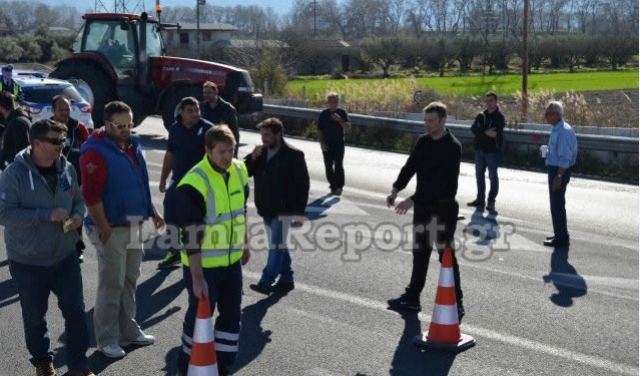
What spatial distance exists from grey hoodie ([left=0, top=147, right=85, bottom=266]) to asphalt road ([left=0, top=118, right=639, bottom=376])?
3.53 ft

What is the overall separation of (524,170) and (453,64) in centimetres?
6390

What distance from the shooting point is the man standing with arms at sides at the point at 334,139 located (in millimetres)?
15172

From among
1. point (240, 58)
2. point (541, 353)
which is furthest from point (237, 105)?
point (240, 58)

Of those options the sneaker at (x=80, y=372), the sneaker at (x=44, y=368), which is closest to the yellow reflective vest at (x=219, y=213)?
the sneaker at (x=80, y=372)

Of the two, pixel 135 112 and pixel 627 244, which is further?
pixel 135 112

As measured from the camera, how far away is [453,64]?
8100 cm

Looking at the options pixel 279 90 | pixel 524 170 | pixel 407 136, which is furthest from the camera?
pixel 279 90

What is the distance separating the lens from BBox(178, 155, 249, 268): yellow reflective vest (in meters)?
6.29

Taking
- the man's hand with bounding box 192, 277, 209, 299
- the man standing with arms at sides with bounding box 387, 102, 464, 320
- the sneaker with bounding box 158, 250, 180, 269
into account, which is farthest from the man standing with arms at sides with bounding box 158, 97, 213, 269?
the man's hand with bounding box 192, 277, 209, 299

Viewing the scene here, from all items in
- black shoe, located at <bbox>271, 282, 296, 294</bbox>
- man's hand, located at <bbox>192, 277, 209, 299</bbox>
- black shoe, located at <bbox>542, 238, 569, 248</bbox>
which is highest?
man's hand, located at <bbox>192, 277, 209, 299</bbox>

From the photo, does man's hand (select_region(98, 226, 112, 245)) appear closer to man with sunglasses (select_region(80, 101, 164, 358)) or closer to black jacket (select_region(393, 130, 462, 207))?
man with sunglasses (select_region(80, 101, 164, 358))

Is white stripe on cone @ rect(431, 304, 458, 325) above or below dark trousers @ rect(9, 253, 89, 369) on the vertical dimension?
below

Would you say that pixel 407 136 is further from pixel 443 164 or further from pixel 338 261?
pixel 443 164

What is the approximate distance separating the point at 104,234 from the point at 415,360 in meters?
2.46
